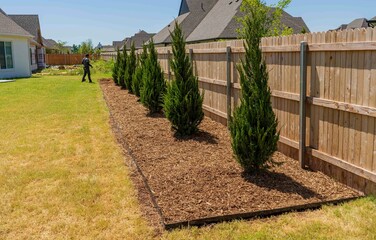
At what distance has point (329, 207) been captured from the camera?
453cm

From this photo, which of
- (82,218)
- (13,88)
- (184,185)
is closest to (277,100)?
(184,185)

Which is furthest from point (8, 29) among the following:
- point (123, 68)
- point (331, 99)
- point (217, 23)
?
point (331, 99)

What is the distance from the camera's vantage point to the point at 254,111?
531 cm

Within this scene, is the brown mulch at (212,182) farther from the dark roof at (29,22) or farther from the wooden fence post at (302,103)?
the dark roof at (29,22)

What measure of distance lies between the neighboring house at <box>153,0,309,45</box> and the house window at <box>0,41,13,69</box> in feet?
41.3

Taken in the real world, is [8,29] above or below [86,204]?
above

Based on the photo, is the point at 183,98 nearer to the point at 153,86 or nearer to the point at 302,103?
the point at 302,103

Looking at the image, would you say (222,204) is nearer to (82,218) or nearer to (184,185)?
(184,185)

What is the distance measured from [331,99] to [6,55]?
26.9 meters

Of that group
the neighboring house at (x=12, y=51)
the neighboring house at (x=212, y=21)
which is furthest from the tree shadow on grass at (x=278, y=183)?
the neighboring house at (x=12, y=51)

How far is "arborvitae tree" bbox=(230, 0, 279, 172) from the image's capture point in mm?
5242

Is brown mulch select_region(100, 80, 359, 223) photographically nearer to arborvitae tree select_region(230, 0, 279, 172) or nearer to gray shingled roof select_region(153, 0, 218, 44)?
arborvitae tree select_region(230, 0, 279, 172)

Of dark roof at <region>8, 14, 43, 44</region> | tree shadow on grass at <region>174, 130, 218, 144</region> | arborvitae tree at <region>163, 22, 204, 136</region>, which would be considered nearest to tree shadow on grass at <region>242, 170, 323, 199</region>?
tree shadow on grass at <region>174, 130, 218, 144</region>

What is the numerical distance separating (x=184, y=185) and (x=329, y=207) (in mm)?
1888
